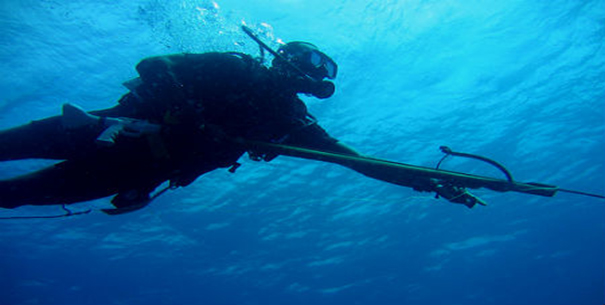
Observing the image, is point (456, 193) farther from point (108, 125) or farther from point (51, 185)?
point (51, 185)

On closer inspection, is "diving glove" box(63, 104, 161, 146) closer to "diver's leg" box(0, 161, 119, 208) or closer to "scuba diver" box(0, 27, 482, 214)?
"scuba diver" box(0, 27, 482, 214)

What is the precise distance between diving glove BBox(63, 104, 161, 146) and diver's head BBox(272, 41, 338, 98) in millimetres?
1415

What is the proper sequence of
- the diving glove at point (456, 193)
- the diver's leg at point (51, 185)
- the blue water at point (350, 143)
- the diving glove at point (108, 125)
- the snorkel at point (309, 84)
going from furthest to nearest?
1. the blue water at point (350, 143)
2. the snorkel at point (309, 84)
3. the diving glove at point (456, 193)
4. the diver's leg at point (51, 185)
5. the diving glove at point (108, 125)

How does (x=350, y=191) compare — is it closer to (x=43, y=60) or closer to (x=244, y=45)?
(x=244, y=45)

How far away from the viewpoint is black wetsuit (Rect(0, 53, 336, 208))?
8.64 ft

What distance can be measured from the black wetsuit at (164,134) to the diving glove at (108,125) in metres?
0.07

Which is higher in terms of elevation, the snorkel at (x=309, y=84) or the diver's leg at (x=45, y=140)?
the snorkel at (x=309, y=84)

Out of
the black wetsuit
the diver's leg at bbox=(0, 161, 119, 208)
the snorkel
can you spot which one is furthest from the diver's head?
the diver's leg at bbox=(0, 161, 119, 208)

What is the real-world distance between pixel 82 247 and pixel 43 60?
16.5 metres

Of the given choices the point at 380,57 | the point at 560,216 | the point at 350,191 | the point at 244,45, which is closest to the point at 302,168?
the point at 350,191

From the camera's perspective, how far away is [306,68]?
3561 mm

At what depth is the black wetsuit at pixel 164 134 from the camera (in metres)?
2.63

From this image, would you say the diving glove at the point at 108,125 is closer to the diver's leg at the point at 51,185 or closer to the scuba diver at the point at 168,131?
the scuba diver at the point at 168,131

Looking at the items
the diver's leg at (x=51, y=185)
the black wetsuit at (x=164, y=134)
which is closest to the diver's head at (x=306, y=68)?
the black wetsuit at (x=164, y=134)
